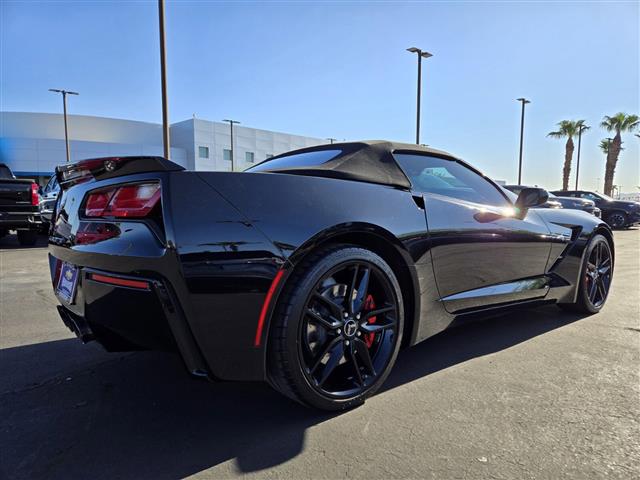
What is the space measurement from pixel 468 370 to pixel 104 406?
2.01 meters

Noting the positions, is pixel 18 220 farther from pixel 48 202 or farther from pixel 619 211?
pixel 619 211

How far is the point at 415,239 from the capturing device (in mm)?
2369

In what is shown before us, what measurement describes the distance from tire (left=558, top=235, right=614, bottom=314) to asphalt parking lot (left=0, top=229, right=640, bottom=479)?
636 millimetres

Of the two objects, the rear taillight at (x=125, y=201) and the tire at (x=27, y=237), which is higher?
the rear taillight at (x=125, y=201)

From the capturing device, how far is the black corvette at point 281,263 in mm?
1720

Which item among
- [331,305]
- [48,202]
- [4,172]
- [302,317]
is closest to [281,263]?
[302,317]

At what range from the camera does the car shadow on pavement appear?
5.63ft

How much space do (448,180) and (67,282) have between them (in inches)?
93.9

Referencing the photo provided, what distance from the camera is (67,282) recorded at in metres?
2.19

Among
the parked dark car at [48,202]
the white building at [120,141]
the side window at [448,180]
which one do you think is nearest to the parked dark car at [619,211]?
the side window at [448,180]

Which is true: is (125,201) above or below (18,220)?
above

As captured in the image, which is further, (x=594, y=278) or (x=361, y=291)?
(x=594, y=278)

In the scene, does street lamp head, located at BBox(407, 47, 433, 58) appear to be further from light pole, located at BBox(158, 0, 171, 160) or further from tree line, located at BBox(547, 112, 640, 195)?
tree line, located at BBox(547, 112, 640, 195)

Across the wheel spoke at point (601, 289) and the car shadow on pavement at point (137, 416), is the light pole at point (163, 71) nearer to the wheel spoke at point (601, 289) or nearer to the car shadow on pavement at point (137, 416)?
the car shadow on pavement at point (137, 416)
